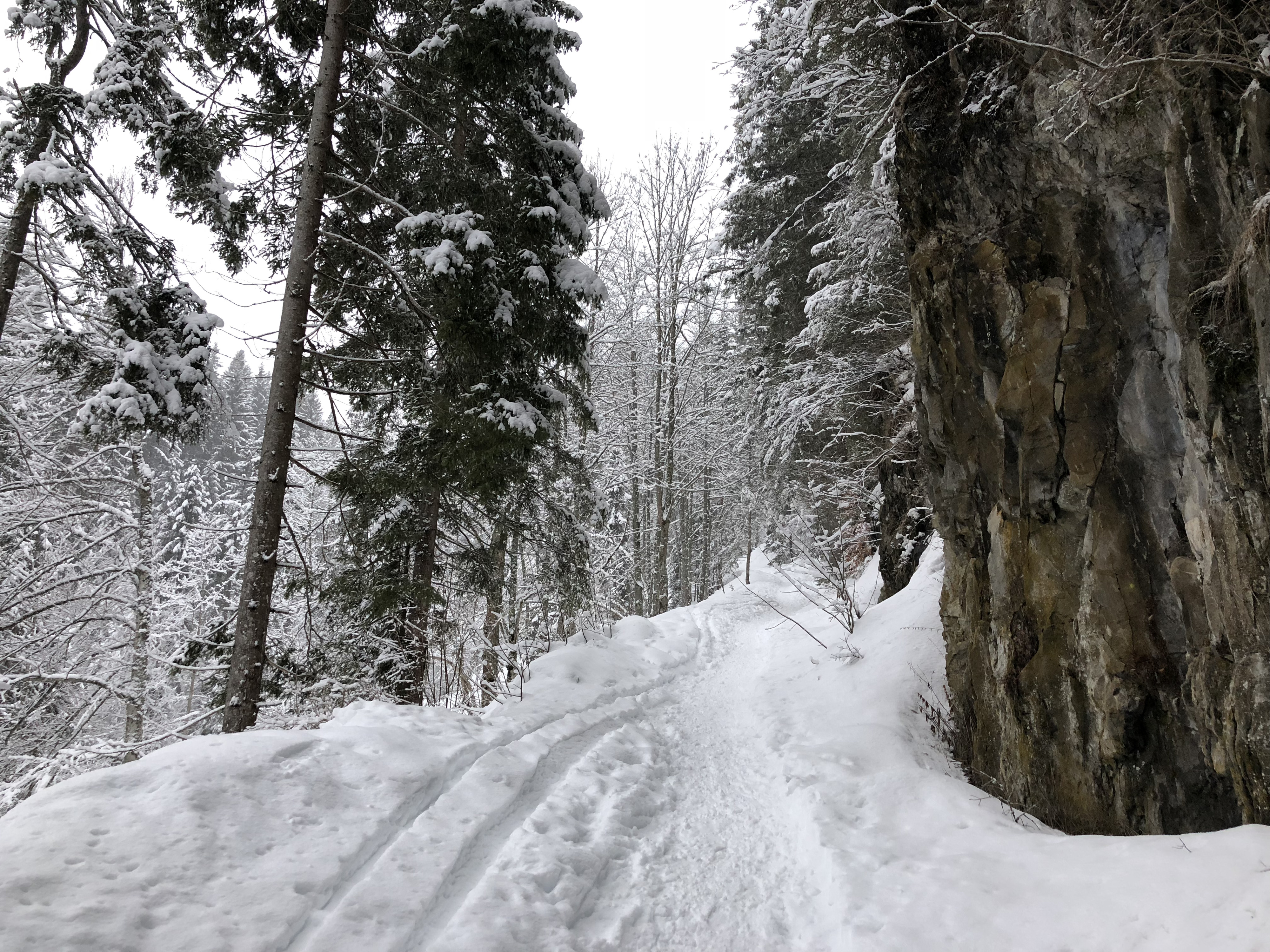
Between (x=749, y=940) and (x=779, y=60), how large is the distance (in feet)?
33.2

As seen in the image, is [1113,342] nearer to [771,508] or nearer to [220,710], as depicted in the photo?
[220,710]

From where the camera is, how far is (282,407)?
17.2 feet

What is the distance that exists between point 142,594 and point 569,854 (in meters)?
11.7

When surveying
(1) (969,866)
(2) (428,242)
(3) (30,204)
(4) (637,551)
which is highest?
(3) (30,204)

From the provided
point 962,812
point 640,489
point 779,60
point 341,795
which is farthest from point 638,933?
point 640,489

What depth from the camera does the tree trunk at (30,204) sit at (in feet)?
18.2

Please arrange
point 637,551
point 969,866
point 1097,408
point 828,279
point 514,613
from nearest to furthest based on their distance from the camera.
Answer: point 969,866
point 1097,408
point 828,279
point 514,613
point 637,551

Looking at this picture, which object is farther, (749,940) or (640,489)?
(640,489)

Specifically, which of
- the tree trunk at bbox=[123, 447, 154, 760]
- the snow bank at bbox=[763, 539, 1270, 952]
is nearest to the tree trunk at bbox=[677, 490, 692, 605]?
the tree trunk at bbox=[123, 447, 154, 760]

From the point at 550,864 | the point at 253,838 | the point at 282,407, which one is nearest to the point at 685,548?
the point at 282,407

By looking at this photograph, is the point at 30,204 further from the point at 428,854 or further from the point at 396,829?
the point at 428,854

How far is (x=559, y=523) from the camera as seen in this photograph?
24.5 ft

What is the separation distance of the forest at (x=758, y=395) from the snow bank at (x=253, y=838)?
0.09 metres

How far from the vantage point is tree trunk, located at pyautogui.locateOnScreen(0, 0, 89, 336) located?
18.2ft
